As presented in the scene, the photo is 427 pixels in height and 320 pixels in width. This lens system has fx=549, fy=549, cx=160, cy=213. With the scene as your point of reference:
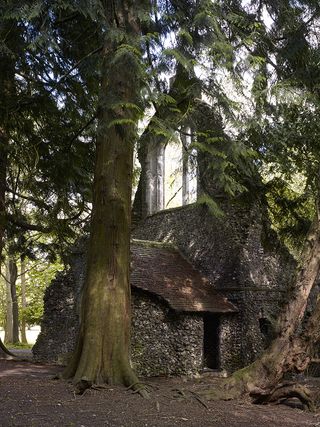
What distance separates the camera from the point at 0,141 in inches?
506

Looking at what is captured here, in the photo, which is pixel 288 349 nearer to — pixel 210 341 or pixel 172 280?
pixel 172 280

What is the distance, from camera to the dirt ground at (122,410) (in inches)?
267

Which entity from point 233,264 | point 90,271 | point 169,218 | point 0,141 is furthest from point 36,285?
point 90,271

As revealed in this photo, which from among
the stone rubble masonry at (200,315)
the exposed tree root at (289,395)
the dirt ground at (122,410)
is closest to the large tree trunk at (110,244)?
the dirt ground at (122,410)

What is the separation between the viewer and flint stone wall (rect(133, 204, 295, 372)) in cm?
1731

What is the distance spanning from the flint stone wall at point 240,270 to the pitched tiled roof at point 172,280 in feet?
1.50

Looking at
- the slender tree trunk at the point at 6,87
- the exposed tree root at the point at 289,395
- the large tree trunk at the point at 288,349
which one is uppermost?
the slender tree trunk at the point at 6,87

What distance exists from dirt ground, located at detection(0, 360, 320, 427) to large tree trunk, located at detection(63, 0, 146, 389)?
0.50 m

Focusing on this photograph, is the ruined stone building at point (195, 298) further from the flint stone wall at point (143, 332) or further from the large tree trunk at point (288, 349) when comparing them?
the large tree trunk at point (288, 349)

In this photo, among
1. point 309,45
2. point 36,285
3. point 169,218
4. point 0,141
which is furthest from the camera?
point 36,285

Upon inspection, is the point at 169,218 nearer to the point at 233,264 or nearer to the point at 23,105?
the point at 233,264

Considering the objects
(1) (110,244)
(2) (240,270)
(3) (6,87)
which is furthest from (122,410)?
(2) (240,270)

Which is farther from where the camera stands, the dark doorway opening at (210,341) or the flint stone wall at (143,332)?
the dark doorway opening at (210,341)

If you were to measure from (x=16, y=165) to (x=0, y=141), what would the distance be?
4.57ft
